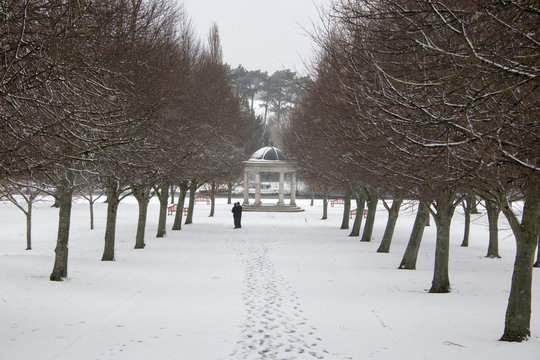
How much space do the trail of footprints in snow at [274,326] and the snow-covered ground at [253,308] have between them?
0.02 meters

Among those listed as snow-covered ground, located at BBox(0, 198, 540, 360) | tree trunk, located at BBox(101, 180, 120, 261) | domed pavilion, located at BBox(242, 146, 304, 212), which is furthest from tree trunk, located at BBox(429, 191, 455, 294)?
domed pavilion, located at BBox(242, 146, 304, 212)

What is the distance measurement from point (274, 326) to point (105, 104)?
15.2ft

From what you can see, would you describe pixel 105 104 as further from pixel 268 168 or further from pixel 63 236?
pixel 268 168

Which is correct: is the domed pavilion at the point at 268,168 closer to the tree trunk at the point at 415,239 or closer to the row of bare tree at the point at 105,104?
the row of bare tree at the point at 105,104

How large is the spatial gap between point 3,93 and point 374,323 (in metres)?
5.98

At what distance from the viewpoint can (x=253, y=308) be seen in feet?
28.6

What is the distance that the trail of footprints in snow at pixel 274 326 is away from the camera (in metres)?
6.29

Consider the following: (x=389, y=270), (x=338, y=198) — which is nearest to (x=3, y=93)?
(x=389, y=270)

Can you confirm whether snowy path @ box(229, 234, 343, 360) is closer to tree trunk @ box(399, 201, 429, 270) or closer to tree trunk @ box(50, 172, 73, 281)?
tree trunk @ box(399, 201, 429, 270)

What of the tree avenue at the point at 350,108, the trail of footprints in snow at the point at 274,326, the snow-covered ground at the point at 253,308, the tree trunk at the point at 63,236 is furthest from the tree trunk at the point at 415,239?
the tree trunk at the point at 63,236

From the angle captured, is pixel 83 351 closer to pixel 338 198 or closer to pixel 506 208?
pixel 506 208

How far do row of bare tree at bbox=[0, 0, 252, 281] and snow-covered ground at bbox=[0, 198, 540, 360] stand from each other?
1.91 m

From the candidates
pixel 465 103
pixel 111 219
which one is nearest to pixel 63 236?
pixel 111 219

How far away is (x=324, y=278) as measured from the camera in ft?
40.0
